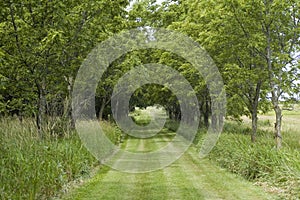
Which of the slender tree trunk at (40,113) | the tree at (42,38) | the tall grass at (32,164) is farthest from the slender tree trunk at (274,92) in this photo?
the slender tree trunk at (40,113)

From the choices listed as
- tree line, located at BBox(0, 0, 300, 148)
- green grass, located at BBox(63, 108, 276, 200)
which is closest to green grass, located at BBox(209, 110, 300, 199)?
green grass, located at BBox(63, 108, 276, 200)

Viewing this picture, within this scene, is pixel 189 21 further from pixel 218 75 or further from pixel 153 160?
pixel 153 160

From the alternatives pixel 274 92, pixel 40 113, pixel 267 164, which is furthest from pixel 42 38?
pixel 274 92

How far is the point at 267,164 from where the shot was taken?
363 inches

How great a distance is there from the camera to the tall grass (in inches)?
238

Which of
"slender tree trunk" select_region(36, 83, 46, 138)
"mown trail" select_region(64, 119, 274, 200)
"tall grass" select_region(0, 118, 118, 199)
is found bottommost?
"mown trail" select_region(64, 119, 274, 200)

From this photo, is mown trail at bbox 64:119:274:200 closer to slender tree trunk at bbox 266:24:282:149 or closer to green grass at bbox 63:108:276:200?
green grass at bbox 63:108:276:200

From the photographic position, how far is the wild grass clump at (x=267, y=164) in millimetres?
7625

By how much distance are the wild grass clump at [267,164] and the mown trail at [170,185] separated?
1.04 ft

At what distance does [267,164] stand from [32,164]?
5.50 meters

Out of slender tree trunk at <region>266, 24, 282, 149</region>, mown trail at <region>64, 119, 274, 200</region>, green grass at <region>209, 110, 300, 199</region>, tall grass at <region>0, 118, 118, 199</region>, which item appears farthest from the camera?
slender tree trunk at <region>266, 24, 282, 149</region>

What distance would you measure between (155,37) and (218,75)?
Result: 42.0 ft

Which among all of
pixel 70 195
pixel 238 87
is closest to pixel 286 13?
pixel 238 87

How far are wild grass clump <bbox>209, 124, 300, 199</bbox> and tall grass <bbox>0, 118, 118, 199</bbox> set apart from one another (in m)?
4.31
